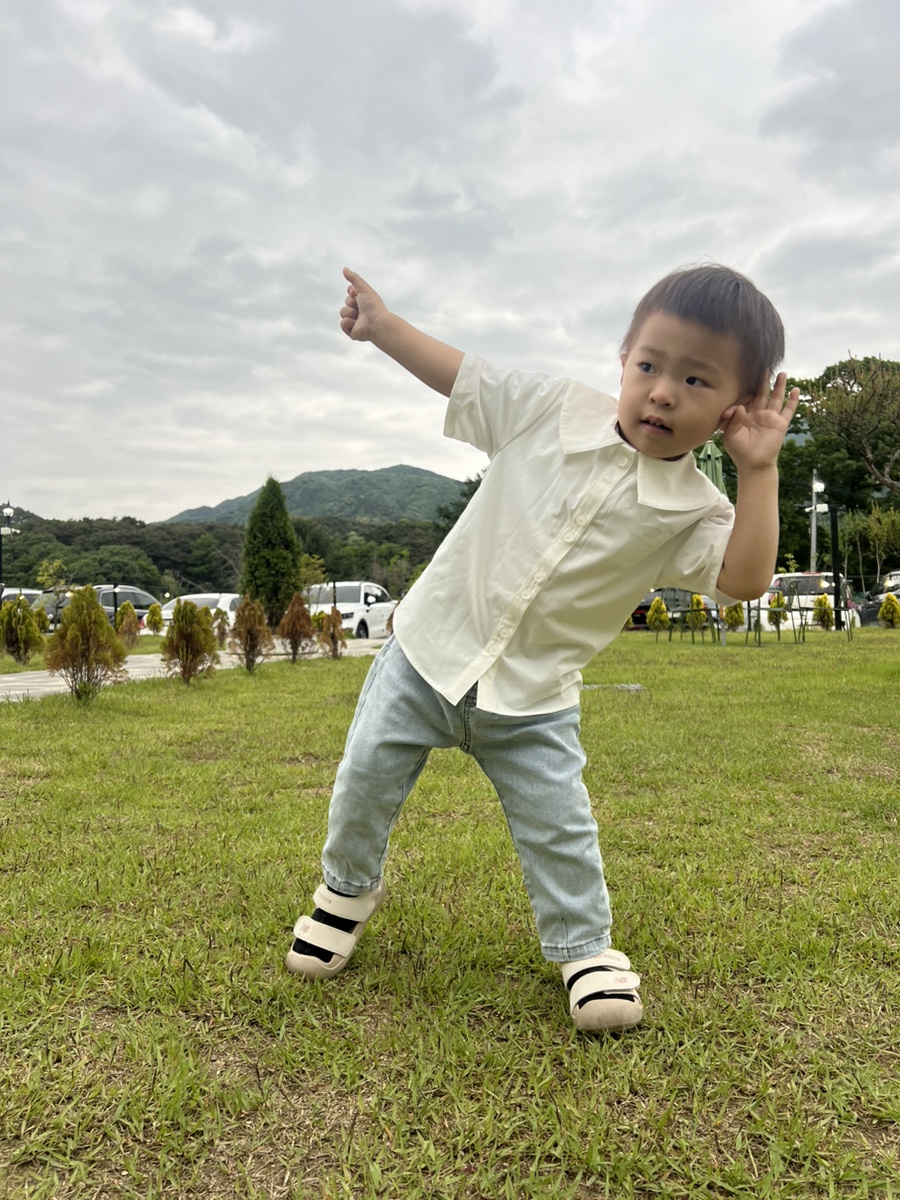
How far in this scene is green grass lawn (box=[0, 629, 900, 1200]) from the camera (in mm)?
1317

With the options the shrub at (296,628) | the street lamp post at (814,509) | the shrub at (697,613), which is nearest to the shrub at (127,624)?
the shrub at (296,628)

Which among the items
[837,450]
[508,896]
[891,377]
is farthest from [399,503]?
[508,896]

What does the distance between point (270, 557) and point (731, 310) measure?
50.2 ft

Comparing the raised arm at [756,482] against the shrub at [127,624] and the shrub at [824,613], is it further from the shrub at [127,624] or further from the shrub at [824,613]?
the shrub at [824,613]

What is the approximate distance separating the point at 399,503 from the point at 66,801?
9832 cm

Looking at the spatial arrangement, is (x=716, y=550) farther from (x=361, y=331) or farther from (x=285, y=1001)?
(x=285, y=1001)

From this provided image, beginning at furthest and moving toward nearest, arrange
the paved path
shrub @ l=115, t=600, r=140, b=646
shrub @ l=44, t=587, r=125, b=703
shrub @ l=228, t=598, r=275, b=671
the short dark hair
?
shrub @ l=115, t=600, r=140, b=646, shrub @ l=228, t=598, r=275, b=671, the paved path, shrub @ l=44, t=587, r=125, b=703, the short dark hair

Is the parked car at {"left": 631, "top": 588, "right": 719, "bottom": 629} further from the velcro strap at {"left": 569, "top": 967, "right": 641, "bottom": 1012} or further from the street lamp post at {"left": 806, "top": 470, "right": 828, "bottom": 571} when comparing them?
the velcro strap at {"left": 569, "top": 967, "right": 641, "bottom": 1012}

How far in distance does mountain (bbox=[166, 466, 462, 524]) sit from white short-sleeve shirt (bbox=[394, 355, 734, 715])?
3340 inches

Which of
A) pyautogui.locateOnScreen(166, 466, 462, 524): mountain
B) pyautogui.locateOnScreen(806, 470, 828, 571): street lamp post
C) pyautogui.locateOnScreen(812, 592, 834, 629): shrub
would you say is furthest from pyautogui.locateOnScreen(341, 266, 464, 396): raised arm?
pyautogui.locateOnScreen(166, 466, 462, 524): mountain

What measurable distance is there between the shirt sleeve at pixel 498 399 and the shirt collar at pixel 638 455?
53 millimetres

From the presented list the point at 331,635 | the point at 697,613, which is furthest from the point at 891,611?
the point at 331,635

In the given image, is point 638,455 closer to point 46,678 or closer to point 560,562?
point 560,562

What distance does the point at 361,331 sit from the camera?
6.28 ft
